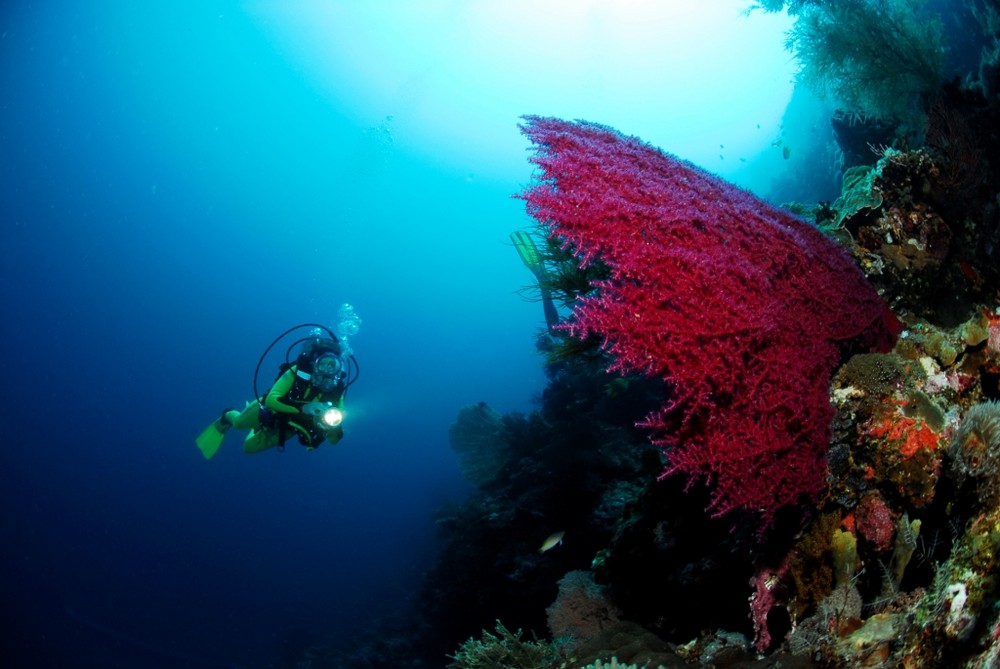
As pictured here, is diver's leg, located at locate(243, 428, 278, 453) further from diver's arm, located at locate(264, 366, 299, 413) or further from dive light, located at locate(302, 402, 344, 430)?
dive light, located at locate(302, 402, 344, 430)

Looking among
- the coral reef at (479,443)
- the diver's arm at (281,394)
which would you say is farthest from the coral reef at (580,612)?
the coral reef at (479,443)

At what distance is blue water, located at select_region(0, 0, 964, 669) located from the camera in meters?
34.6

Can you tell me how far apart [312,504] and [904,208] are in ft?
242

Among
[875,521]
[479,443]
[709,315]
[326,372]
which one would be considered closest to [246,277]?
[479,443]

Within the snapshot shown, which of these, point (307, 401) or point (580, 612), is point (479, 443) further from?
point (580, 612)

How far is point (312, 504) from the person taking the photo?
66.4 meters

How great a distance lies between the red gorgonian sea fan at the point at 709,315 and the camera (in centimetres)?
229

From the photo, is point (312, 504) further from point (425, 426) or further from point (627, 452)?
point (627, 452)

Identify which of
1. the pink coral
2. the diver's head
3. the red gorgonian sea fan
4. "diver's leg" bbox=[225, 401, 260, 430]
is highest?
"diver's leg" bbox=[225, 401, 260, 430]

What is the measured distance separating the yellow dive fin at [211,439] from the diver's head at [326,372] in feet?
12.4

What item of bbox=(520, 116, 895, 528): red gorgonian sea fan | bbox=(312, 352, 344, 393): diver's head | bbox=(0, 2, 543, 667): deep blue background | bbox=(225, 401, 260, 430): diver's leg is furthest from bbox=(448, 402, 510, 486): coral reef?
bbox=(520, 116, 895, 528): red gorgonian sea fan

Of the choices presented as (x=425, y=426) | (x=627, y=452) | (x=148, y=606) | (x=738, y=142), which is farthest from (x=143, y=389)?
(x=738, y=142)

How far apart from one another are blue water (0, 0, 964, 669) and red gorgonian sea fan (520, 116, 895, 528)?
2185 cm

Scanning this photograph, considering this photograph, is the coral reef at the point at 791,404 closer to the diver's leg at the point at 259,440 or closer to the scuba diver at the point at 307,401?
the scuba diver at the point at 307,401
